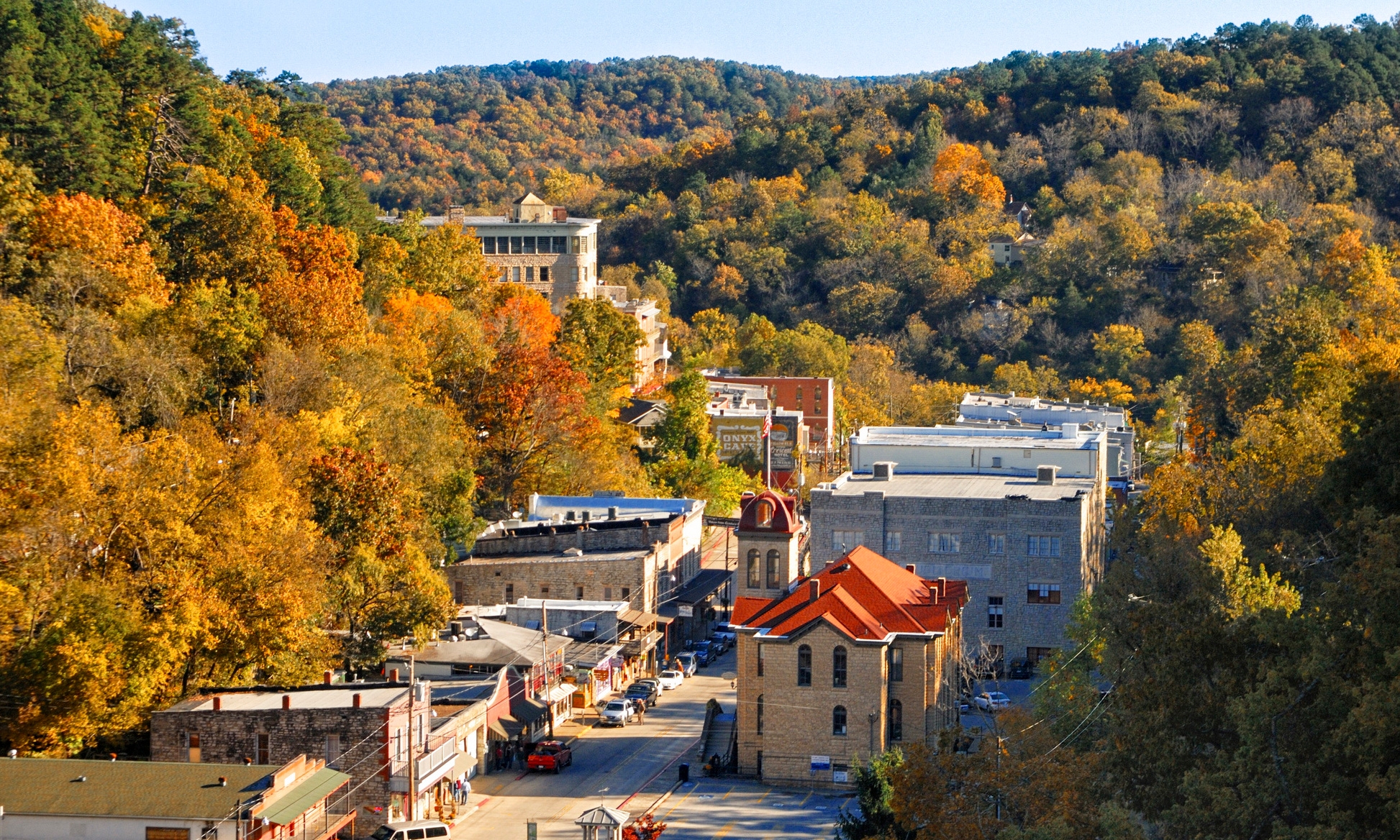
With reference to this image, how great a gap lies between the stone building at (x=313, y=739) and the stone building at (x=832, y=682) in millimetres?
10326

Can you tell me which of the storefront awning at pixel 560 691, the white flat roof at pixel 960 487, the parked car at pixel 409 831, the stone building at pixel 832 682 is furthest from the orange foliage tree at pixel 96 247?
the white flat roof at pixel 960 487

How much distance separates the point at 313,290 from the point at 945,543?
2460 cm

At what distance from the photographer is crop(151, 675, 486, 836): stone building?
138 feet

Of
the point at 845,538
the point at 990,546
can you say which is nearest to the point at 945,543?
the point at 990,546

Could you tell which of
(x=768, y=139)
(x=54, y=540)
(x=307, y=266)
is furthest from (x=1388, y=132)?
(x=54, y=540)

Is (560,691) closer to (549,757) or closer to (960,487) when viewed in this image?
(549,757)

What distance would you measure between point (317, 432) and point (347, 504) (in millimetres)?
4010

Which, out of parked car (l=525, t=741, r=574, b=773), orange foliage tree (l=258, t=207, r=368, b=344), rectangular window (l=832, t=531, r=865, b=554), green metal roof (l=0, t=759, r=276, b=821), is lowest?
Result: parked car (l=525, t=741, r=574, b=773)

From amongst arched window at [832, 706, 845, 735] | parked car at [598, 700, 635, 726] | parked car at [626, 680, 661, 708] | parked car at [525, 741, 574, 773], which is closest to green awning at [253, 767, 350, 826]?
parked car at [525, 741, 574, 773]

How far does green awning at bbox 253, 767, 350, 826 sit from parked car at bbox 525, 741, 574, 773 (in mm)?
8884

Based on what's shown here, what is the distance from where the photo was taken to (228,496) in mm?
47000

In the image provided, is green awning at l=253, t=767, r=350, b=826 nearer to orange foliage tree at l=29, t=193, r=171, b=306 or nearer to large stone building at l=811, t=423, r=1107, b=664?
orange foliage tree at l=29, t=193, r=171, b=306

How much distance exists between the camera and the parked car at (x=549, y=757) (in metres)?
49.9

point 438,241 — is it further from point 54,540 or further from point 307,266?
point 54,540
